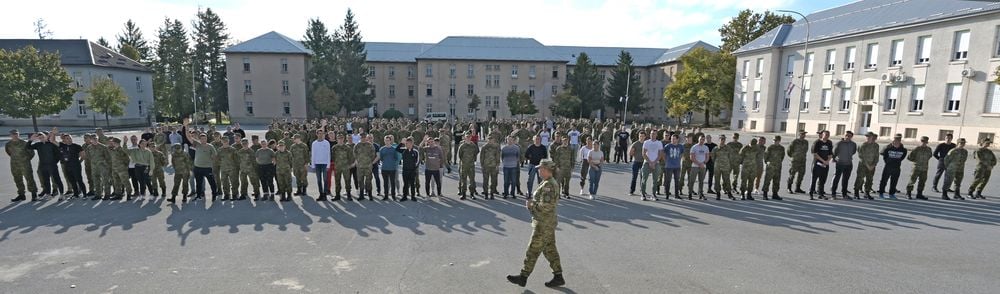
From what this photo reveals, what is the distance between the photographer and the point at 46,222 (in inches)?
330

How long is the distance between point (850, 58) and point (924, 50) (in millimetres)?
4871

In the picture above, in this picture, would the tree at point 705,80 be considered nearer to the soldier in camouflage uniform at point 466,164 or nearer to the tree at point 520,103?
the tree at point 520,103

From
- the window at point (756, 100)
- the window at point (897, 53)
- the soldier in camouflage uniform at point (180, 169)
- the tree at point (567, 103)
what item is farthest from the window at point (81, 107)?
the window at point (897, 53)

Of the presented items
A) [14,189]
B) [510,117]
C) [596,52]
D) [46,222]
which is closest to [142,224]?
[46,222]

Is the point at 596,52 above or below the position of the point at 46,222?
above

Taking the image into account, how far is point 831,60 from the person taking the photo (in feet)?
121

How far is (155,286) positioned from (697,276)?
6.48 metres

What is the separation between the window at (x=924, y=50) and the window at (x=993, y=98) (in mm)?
3843

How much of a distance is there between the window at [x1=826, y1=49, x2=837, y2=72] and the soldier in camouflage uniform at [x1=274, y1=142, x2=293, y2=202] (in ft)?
133

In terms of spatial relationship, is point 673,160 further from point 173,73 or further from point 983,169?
point 173,73

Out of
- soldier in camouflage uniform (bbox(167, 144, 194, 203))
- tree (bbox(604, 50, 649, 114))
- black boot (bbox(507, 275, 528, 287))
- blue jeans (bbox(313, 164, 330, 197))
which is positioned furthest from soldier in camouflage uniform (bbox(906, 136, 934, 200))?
tree (bbox(604, 50, 649, 114))

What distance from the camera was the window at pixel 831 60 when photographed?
3651 cm

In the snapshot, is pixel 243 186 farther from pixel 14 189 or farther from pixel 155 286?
pixel 14 189

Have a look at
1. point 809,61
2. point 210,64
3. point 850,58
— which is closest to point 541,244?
point 850,58
